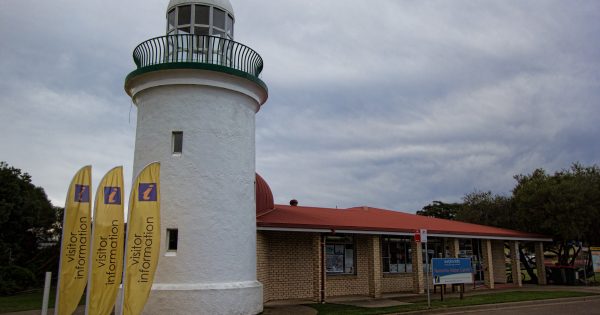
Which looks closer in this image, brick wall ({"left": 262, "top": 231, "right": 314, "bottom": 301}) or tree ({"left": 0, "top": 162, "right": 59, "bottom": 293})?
brick wall ({"left": 262, "top": 231, "right": 314, "bottom": 301})

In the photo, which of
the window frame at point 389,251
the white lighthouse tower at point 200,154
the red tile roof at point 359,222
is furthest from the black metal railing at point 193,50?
the window frame at point 389,251

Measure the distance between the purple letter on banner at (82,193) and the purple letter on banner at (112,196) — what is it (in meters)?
0.37

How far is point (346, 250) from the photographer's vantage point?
19719 mm

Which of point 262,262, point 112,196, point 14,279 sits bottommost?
point 14,279

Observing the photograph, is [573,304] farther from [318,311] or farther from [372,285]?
[318,311]

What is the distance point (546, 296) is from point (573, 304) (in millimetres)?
1427

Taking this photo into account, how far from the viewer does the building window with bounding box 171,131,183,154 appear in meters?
13.1

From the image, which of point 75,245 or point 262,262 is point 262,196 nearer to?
point 262,262

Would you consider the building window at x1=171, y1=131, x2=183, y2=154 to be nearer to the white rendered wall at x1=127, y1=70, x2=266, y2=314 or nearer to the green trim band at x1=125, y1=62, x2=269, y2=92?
the white rendered wall at x1=127, y1=70, x2=266, y2=314

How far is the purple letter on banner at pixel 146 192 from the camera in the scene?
10.8 metres

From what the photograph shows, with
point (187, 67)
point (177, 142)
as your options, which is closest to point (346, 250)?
point (177, 142)

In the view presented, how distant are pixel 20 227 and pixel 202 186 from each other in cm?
1760

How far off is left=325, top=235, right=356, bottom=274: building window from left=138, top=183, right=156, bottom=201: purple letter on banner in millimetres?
9599

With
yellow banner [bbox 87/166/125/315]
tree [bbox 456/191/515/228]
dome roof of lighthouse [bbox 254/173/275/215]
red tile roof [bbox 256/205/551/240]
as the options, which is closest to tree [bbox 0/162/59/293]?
dome roof of lighthouse [bbox 254/173/275/215]
